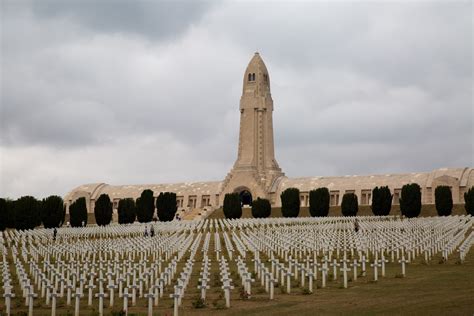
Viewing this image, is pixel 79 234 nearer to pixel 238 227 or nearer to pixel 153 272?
pixel 238 227

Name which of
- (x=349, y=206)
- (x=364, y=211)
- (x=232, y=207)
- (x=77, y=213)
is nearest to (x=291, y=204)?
(x=349, y=206)

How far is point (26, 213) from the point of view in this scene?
46438mm

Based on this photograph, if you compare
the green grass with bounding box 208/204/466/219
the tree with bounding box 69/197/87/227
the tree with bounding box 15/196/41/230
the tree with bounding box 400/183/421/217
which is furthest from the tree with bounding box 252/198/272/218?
the tree with bounding box 15/196/41/230

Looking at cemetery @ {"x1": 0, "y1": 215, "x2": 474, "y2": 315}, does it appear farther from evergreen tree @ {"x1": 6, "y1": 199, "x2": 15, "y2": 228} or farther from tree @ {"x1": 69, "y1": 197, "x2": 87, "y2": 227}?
evergreen tree @ {"x1": 6, "y1": 199, "x2": 15, "y2": 228}

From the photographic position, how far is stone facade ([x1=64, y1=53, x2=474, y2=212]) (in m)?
68.3

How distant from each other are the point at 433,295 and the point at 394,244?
11.5 m

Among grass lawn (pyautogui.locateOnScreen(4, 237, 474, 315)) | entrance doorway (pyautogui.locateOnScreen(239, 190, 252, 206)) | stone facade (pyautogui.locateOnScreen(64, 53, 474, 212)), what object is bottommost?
grass lawn (pyautogui.locateOnScreen(4, 237, 474, 315))

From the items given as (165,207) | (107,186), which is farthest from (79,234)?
(107,186)

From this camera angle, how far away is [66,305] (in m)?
13.4

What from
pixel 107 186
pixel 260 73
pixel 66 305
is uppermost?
pixel 260 73

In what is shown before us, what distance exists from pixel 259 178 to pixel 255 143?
202 inches

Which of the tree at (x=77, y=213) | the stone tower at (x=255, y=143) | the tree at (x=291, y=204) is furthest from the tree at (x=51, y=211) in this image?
the stone tower at (x=255, y=143)

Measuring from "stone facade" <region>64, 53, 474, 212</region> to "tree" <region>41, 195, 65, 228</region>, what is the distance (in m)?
24.4

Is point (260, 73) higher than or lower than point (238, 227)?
higher
